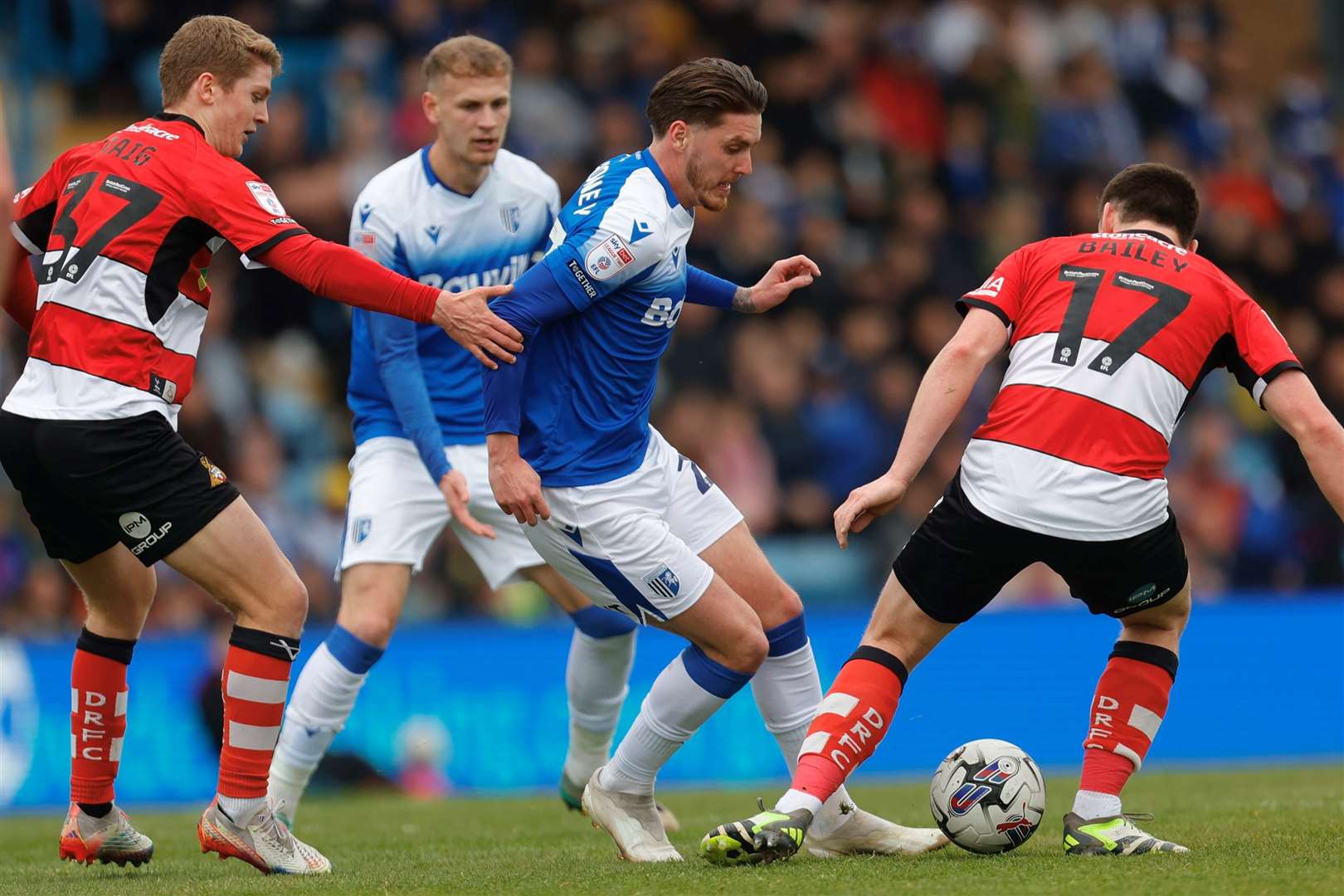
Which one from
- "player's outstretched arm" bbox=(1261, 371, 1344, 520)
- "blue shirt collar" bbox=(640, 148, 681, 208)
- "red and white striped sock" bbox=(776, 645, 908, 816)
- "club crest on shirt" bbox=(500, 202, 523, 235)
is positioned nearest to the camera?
"player's outstretched arm" bbox=(1261, 371, 1344, 520)

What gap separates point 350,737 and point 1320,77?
12.2 metres

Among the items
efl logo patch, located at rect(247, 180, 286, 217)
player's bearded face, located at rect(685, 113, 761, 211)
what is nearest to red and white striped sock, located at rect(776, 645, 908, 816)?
player's bearded face, located at rect(685, 113, 761, 211)

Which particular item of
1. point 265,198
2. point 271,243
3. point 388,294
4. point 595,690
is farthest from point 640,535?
point 595,690

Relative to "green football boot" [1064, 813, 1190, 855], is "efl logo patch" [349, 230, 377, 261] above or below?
above

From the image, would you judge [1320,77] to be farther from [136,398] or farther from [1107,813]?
[136,398]

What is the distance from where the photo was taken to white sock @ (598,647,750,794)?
5848 millimetres

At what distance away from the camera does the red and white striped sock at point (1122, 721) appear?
5738 millimetres

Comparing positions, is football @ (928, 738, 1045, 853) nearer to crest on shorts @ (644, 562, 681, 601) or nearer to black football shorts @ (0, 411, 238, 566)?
crest on shorts @ (644, 562, 681, 601)

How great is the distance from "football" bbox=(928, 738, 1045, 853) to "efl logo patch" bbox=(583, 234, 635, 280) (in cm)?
199

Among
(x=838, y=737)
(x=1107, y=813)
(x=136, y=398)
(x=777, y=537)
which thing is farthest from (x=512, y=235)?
(x=777, y=537)

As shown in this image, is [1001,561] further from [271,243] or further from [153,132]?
[153,132]

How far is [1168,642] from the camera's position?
19.1 feet

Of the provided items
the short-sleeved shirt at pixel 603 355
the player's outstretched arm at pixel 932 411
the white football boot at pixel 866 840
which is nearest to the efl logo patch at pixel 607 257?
the short-sleeved shirt at pixel 603 355

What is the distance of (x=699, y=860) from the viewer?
5.78 meters
